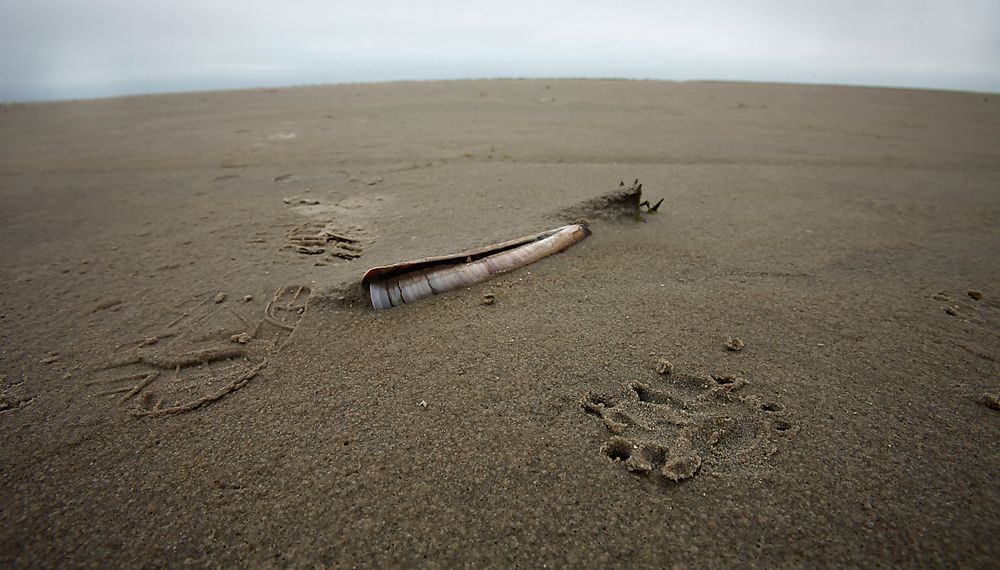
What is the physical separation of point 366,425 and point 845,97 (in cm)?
1573

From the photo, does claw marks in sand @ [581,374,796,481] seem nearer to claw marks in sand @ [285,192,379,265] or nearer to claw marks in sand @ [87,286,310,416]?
claw marks in sand @ [87,286,310,416]

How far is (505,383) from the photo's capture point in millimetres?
1901

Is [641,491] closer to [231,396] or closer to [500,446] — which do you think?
[500,446]

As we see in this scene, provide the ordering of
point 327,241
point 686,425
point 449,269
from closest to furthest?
point 686,425, point 449,269, point 327,241

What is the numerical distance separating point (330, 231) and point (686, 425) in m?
2.82

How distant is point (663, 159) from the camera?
5.67 metres

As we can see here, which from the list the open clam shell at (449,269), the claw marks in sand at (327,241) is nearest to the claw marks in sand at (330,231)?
the claw marks in sand at (327,241)

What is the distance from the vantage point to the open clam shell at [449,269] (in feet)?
8.02

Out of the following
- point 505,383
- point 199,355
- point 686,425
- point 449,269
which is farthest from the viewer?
point 449,269

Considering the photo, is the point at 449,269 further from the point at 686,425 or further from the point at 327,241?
the point at 686,425

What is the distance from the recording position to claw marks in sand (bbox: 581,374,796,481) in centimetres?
155

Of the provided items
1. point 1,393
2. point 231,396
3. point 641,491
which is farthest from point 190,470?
point 641,491

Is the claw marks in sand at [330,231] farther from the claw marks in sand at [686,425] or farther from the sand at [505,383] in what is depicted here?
the claw marks in sand at [686,425]

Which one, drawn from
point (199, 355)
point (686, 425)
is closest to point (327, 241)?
point (199, 355)
